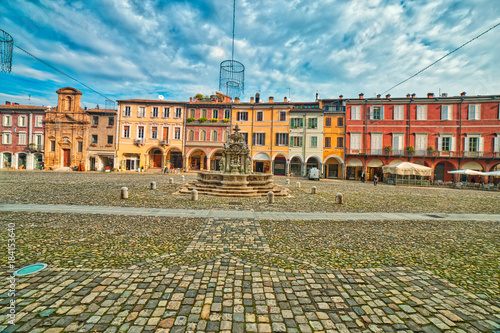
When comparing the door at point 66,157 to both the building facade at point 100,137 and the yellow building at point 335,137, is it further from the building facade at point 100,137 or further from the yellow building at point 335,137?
the yellow building at point 335,137

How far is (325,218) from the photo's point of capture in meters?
8.27

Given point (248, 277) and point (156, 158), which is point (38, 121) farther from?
point (248, 277)

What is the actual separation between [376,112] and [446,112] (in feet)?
28.8

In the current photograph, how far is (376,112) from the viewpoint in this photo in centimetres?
3173

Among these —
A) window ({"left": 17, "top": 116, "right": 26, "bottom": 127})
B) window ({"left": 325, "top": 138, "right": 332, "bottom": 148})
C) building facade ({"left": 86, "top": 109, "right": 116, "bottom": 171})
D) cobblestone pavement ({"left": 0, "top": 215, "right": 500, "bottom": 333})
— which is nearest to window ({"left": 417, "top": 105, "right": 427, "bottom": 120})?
window ({"left": 325, "top": 138, "right": 332, "bottom": 148})

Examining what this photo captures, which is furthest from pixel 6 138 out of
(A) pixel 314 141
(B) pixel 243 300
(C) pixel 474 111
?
(C) pixel 474 111

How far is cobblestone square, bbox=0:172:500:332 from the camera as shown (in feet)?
8.86

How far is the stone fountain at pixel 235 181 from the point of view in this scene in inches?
524

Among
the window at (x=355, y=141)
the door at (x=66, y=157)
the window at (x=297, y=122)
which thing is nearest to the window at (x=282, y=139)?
the window at (x=297, y=122)

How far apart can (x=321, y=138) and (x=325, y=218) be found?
1079 inches

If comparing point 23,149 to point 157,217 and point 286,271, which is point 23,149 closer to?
point 157,217

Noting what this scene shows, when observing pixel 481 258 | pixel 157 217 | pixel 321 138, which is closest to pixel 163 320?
pixel 157 217

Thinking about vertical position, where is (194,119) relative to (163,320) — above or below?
above

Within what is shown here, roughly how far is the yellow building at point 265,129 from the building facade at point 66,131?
82.0 ft
